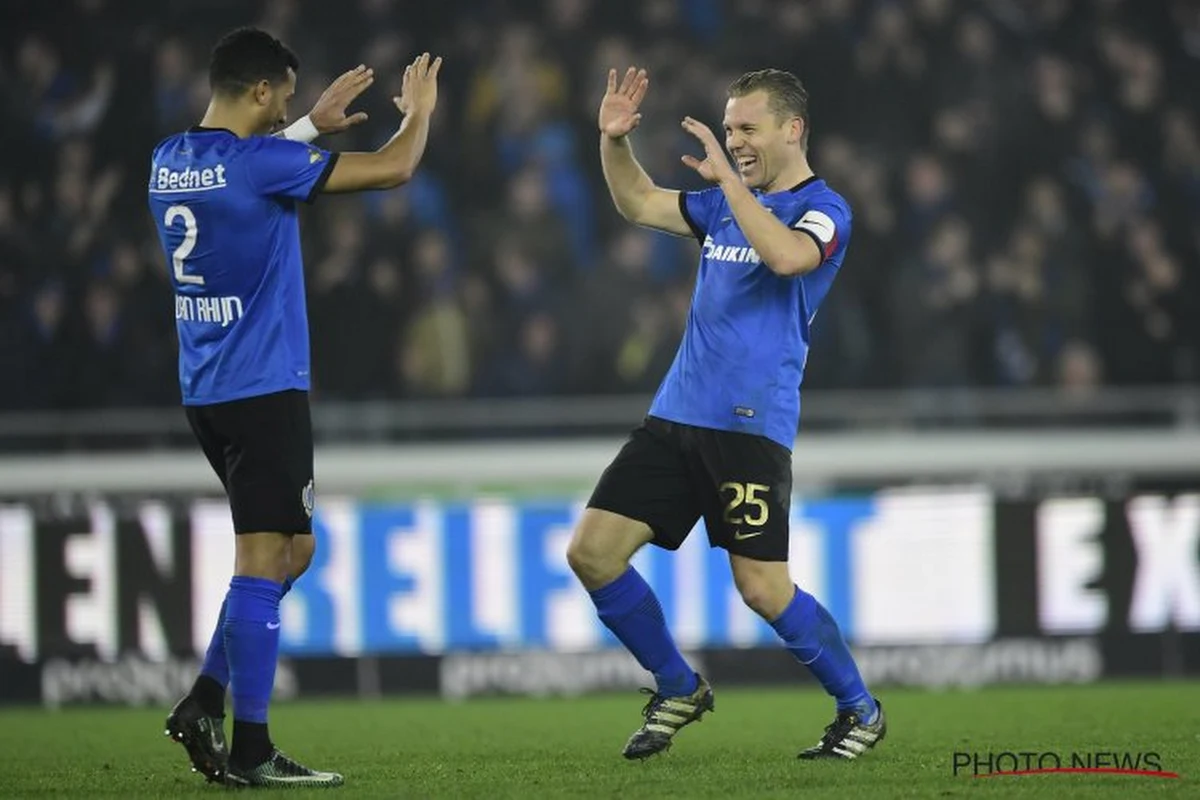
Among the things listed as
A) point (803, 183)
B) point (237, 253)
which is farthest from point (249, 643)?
point (803, 183)

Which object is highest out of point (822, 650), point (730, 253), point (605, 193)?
point (605, 193)

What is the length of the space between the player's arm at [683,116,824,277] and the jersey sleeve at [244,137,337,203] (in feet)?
3.69

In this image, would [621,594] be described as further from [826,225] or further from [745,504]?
[826,225]

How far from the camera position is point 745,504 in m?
5.90

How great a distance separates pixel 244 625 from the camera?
17.7ft

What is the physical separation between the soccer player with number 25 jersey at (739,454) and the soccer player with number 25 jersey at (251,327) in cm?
101

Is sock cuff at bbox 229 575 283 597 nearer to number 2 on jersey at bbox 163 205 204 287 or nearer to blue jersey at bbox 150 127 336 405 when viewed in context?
blue jersey at bbox 150 127 336 405

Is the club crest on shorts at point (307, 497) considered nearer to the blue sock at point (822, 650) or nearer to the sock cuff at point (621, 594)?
the sock cuff at point (621, 594)

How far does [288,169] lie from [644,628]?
6.03ft

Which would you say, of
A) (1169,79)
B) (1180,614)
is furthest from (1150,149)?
(1180,614)

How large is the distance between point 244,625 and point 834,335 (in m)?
6.87

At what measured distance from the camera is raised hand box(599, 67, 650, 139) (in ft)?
20.5

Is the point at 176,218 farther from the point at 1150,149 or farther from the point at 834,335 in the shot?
the point at 1150,149

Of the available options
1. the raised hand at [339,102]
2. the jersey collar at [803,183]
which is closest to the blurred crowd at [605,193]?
the jersey collar at [803,183]
